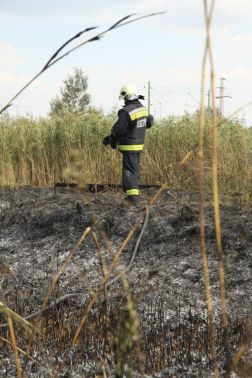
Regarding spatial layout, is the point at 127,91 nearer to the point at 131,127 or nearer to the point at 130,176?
the point at 131,127

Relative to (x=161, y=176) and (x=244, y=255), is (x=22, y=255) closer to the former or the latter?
(x=244, y=255)

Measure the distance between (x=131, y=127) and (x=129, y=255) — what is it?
2270mm

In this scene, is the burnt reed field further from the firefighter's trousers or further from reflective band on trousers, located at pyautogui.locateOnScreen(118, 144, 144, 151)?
reflective band on trousers, located at pyautogui.locateOnScreen(118, 144, 144, 151)

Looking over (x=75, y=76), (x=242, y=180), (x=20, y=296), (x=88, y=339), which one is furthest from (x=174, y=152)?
(x=75, y=76)

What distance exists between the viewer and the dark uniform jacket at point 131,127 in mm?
5645

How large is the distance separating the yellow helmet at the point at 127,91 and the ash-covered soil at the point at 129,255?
172cm

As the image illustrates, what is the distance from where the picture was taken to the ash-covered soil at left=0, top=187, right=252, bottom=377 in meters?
3.07

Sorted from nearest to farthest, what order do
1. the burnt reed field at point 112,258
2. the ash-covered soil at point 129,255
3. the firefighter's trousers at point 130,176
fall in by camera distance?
the burnt reed field at point 112,258
the ash-covered soil at point 129,255
the firefighter's trousers at point 130,176

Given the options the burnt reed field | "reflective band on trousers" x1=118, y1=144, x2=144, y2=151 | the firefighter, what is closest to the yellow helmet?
the firefighter

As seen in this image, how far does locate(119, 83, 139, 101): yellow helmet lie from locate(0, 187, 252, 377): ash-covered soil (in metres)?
1.72

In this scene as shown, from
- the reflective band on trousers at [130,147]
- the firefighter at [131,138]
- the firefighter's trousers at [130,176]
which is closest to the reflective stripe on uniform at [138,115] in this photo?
the firefighter at [131,138]

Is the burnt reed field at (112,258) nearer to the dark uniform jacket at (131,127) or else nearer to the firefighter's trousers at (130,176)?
the firefighter's trousers at (130,176)

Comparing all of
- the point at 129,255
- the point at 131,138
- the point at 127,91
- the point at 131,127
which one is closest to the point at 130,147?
the point at 131,138

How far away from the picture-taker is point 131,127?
577 cm
